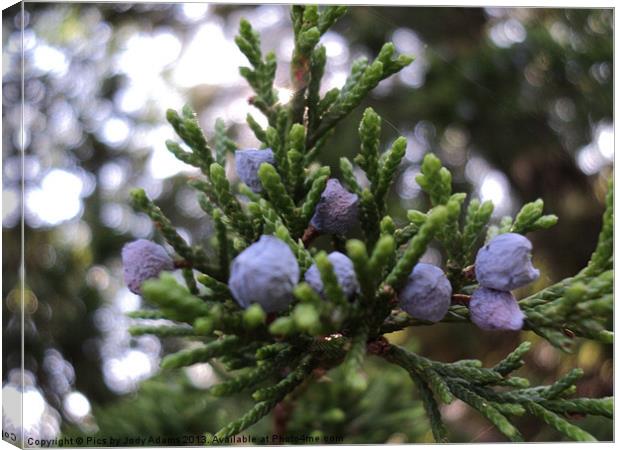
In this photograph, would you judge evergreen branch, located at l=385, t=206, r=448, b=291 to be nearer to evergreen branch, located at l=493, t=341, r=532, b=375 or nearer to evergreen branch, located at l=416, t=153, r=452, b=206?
evergreen branch, located at l=416, t=153, r=452, b=206

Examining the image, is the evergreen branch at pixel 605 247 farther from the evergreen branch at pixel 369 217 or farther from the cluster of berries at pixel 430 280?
the evergreen branch at pixel 369 217

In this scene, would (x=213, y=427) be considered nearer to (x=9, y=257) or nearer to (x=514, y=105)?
(x=9, y=257)

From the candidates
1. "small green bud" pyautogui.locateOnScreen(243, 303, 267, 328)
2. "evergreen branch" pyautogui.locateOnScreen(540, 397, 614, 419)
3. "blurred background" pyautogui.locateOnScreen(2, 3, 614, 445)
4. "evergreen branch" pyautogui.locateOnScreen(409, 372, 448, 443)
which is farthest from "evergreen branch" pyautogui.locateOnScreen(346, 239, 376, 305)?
"blurred background" pyautogui.locateOnScreen(2, 3, 614, 445)

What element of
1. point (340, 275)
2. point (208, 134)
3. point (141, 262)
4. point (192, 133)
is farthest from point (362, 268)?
point (208, 134)

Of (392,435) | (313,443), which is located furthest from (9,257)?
(392,435)

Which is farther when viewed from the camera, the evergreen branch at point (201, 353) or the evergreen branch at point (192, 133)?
the evergreen branch at point (192, 133)

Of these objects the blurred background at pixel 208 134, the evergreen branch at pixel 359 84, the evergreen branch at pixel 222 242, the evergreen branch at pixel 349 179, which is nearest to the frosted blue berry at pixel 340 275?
the evergreen branch at pixel 222 242

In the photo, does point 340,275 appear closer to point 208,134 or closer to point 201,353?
point 201,353
